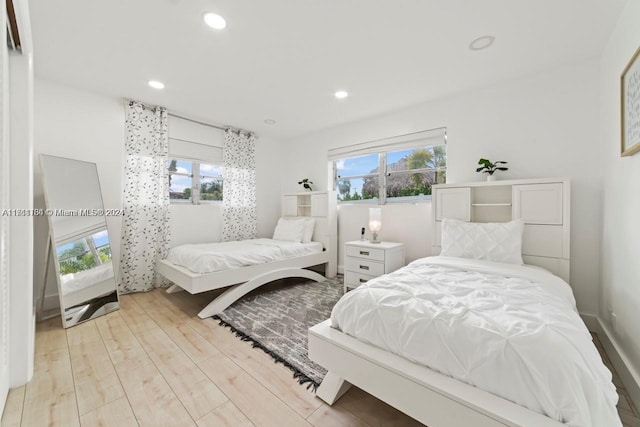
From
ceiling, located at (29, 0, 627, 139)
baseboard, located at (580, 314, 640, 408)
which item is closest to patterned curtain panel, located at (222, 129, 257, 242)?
ceiling, located at (29, 0, 627, 139)

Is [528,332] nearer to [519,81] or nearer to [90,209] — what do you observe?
[519,81]

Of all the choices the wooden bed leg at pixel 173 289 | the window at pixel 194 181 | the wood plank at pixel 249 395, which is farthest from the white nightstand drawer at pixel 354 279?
the window at pixel 194 181

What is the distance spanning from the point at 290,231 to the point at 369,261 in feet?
4.71

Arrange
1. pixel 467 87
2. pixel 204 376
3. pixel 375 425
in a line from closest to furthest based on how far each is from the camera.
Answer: pixel 375 425, pixel 204 376, pixel 467 87

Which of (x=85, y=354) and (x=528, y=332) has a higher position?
(x=528, y=332)

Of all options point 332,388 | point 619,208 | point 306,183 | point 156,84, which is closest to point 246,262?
point 332,388

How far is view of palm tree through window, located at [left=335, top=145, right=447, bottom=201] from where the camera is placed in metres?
3.36

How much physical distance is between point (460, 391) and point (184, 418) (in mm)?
1332

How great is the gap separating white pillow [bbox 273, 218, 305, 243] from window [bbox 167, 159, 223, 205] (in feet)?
3.55

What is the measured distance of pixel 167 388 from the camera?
1.55m

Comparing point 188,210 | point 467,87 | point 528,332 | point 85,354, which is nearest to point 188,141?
point 188,210

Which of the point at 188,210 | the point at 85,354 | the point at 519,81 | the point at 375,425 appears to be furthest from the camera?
the point at 188,210

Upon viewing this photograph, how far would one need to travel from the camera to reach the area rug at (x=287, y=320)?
5.85ft

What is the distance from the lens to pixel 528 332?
100cm
